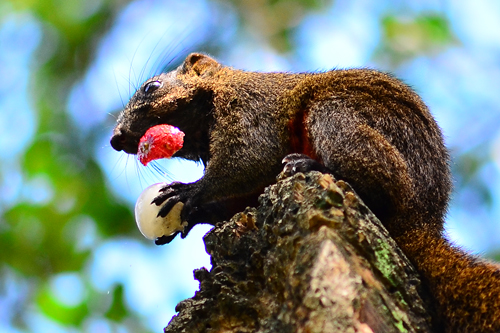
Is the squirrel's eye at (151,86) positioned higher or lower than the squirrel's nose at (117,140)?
higher

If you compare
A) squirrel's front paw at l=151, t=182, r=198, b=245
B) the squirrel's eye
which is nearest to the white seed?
squirrel's front paw at l=151, t=182, r=198, b=245

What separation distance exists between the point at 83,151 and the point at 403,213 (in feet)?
17.2

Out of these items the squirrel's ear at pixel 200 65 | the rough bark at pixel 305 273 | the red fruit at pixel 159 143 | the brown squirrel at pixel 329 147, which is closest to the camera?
the rough bark at pixel 305 273

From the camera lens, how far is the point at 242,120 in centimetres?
445

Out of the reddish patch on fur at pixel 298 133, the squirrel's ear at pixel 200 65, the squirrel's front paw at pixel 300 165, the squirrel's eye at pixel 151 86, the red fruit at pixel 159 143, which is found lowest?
the squirrel's front paw at pixel 300 165

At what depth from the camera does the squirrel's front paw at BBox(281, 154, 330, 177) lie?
358 cm

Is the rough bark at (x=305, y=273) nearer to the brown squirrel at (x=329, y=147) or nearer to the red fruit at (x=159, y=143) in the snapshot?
the brown squirrel at (x=329, y=147)

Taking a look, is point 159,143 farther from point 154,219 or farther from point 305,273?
point 305,273

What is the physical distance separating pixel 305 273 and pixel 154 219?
1839mm

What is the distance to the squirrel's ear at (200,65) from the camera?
5.21 metres

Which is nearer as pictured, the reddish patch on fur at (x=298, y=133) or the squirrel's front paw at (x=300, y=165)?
the squirrel's front paw at (x=300, y=165)

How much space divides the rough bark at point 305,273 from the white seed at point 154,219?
3.16ft

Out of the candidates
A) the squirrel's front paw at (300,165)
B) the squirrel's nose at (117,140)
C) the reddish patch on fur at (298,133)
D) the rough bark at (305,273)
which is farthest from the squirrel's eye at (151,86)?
the rough bark at (305,273)

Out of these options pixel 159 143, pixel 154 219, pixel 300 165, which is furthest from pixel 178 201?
pixel 300 165
